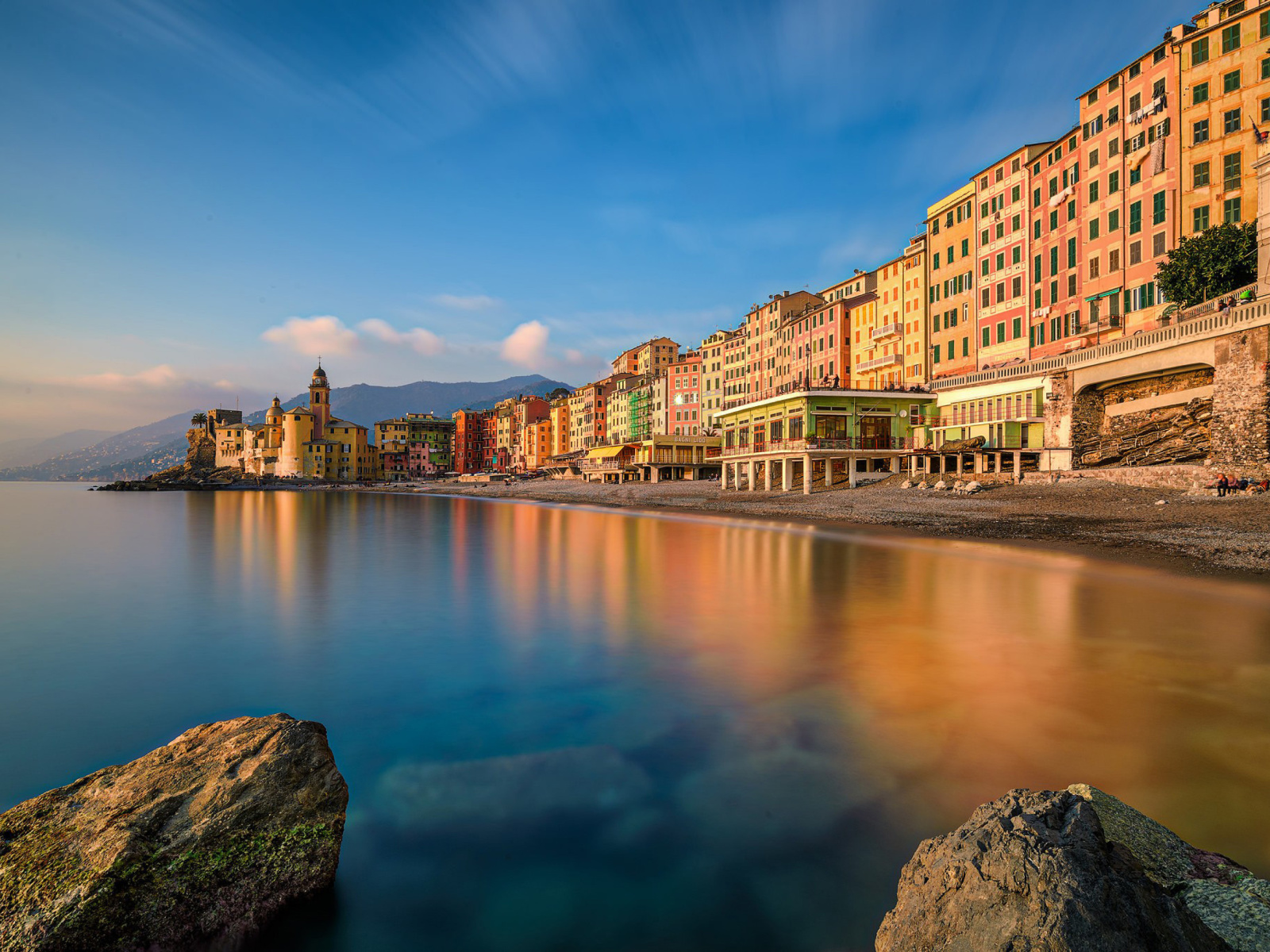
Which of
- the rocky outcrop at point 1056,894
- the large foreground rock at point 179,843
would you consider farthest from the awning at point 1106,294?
the large foreground rock at point 179,843

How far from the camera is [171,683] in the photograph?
10.3 meters

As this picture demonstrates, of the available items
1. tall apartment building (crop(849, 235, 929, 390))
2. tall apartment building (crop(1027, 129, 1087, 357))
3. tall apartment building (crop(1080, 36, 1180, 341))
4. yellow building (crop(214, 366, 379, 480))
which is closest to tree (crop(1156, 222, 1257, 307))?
tall apartment building (crop(1080, 36, 1180, 341))

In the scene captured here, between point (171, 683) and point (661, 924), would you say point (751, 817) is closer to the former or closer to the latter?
point (661, 924)

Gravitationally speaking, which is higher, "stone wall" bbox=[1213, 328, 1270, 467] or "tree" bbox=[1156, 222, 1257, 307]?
"tree" bbox=[1156, 222, 1257, 307]

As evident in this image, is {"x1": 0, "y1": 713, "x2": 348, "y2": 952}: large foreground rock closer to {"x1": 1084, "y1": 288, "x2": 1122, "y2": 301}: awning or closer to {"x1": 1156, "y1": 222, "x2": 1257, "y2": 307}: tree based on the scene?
{"x1": 1156, "y1": 222, "x2": 1257, "y2": 307}: tree

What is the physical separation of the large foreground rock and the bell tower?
16885cm

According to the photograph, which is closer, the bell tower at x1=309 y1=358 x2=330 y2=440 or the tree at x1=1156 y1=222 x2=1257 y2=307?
the tree at x1=1156 y1=222 x2=1257 y2=307

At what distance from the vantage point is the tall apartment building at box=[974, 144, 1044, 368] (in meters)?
47.0

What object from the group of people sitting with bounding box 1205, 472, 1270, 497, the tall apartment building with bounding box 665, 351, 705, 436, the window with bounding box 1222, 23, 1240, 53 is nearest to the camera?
the group of people sitting with bounding box 1205, 472, 1270, 497

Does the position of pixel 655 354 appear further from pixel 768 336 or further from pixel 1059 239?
pixel 1059 239

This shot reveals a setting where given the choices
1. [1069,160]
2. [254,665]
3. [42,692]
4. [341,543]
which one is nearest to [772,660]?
[254,665]

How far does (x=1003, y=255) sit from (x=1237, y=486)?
95.9 ft

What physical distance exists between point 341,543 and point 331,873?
1180 inches

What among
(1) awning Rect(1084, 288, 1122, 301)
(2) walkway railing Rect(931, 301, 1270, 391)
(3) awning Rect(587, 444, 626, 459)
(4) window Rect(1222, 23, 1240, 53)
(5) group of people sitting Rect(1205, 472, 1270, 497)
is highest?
(4) window Rect(1222, 23, 1240, 53)
